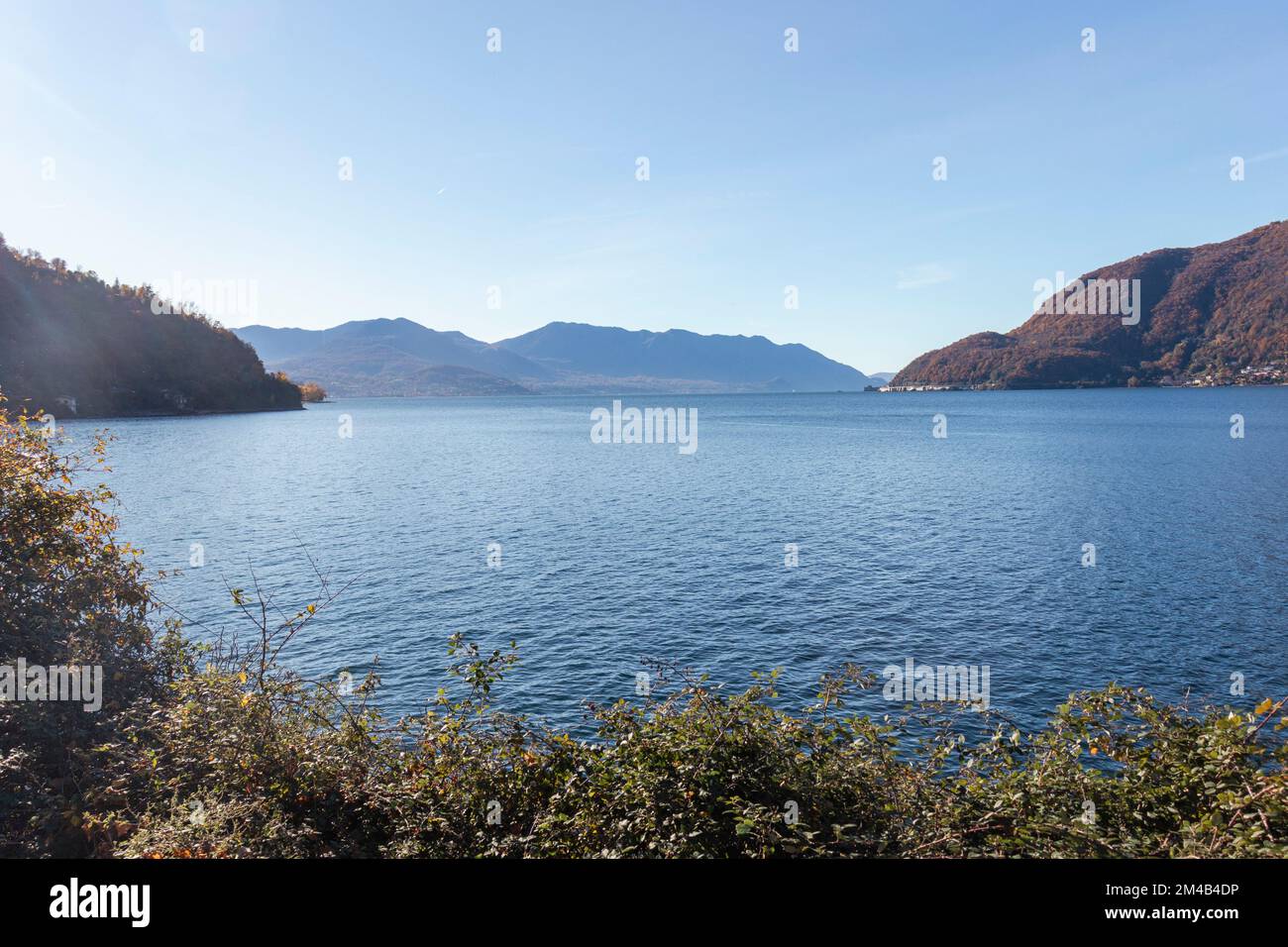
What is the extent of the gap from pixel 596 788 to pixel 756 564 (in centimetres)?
3407

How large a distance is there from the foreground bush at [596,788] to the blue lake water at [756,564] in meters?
11.7

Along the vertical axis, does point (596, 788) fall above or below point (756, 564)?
→ above

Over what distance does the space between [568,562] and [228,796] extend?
33062mm

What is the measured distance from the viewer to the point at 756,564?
44.0 m

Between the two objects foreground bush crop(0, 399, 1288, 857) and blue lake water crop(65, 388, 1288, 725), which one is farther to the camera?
blue lake water crop(65, 388, 1288, 725)

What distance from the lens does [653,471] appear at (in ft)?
301

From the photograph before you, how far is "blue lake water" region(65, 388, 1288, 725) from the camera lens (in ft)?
94.0

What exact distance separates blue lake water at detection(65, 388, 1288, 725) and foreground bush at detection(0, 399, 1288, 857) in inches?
461

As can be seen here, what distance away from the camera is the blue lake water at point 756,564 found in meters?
28.6

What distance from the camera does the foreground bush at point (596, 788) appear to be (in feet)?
31.1

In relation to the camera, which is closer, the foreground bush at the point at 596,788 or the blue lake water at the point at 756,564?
the foreground bush at the point at 596,788

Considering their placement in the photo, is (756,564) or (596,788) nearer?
(596,788)
